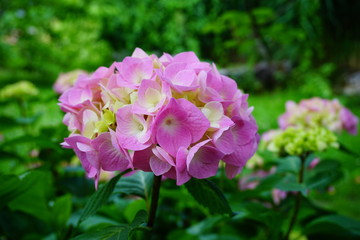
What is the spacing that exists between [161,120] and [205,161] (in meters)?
0.08

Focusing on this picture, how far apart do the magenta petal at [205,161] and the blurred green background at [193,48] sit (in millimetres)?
353

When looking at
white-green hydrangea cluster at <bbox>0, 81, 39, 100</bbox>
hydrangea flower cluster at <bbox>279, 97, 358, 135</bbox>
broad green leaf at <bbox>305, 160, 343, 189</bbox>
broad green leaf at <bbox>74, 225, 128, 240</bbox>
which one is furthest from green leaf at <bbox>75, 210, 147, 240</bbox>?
white-green hydrangea cluster at <bbox>0, 81, 39, 100</bbox>

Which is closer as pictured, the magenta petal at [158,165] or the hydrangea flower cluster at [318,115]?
the magenta petal at [158,165]

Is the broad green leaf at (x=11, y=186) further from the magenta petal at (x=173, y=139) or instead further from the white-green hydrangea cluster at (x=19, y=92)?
the white-green hydrangea cluster at (x=19, y=92)

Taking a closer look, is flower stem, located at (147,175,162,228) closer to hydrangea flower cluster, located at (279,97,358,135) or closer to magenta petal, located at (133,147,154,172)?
magenta petal, located at (133,147,154,172)

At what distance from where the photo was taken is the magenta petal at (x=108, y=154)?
17.8 inches

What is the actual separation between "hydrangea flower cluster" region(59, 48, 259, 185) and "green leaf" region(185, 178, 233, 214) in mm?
39

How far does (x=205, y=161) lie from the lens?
1.47 ft

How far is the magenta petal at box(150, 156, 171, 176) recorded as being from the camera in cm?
44

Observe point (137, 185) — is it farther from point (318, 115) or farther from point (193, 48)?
Answer: point (193, 48)

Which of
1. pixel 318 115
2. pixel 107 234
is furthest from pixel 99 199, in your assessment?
pixel 318 115

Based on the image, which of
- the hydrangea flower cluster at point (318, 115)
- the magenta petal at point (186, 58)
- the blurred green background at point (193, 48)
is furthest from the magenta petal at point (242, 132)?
the hydrangea flower cluster at point (318, 115)

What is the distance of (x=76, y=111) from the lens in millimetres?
510

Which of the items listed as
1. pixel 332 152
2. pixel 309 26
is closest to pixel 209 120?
pixel 309 26
